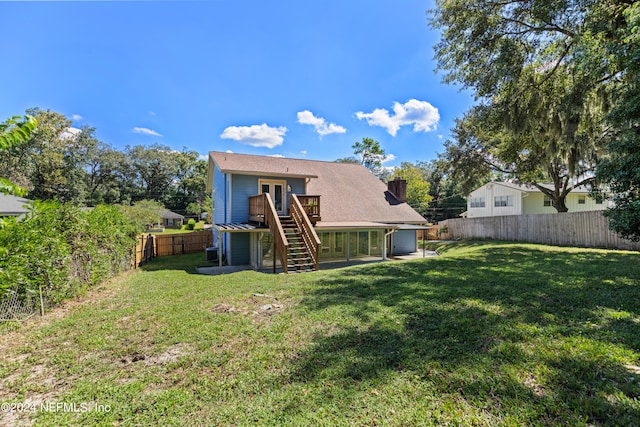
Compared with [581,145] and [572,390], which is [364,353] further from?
[581,145]

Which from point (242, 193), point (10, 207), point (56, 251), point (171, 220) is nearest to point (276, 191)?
point (242, 193)

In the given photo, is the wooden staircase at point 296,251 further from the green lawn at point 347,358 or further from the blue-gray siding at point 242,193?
the green lawn at point 347,358

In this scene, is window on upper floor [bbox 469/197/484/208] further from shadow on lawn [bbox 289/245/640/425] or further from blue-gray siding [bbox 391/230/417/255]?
shadow on lawn [bbox 289/245/640/425]

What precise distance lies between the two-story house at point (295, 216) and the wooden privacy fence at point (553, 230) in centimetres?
646

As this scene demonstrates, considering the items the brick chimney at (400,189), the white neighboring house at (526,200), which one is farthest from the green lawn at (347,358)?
the white neighboring house at (526,200)

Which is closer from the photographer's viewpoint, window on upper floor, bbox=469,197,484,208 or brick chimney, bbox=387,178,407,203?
brick chimney, bbox=387,178,407,203

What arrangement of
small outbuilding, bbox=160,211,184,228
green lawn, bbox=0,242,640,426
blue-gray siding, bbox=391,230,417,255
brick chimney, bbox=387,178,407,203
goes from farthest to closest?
small outbuilding, bbox=160,211,184,228 < brick chimney, bbox=387,178,407,203 < blue-gray siding, bbox=391,230,417,255 < green lawn, bbox=0,242,640,426

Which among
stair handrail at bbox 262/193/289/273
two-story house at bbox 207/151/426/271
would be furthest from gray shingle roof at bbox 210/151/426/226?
stair handrail at bbox 262/193/289/273

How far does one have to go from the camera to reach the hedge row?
431 centimetres

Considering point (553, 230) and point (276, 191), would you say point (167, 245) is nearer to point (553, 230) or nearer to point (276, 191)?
point (276, 191)

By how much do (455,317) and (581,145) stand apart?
1293 cm

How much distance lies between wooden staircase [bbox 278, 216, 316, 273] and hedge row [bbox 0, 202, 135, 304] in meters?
5.53

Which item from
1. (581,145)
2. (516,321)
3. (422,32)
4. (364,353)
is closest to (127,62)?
(422,32)

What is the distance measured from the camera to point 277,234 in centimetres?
1059
